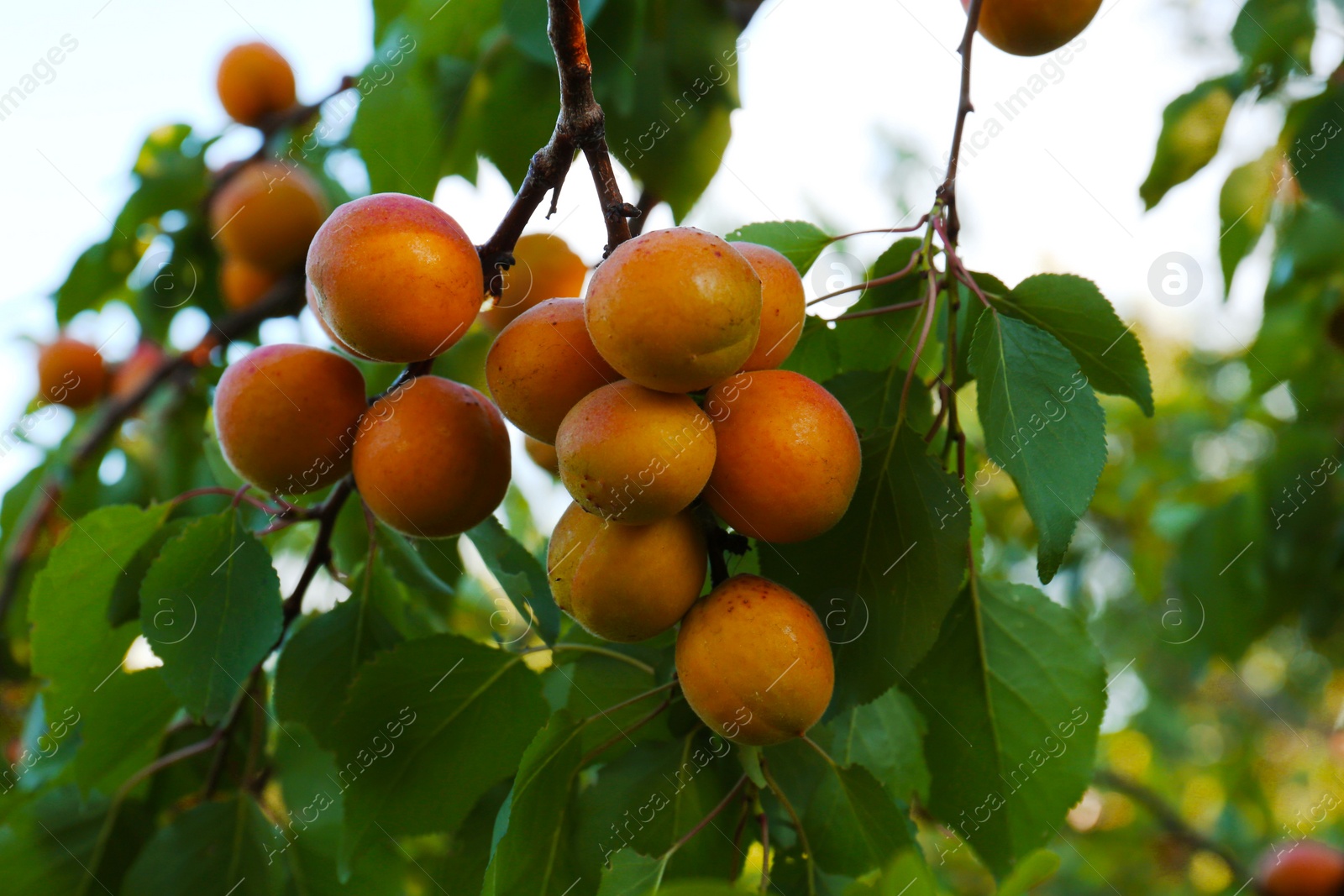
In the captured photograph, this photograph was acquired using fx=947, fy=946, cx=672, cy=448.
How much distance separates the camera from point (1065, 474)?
2.37 feet

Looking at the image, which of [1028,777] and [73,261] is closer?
[1028,777]

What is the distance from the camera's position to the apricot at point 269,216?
177 cm

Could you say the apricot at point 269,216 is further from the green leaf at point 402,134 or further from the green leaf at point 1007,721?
the green leaf at point 1007,721

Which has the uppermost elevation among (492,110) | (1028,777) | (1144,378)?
(492,110)

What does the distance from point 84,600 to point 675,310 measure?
795 millimetres

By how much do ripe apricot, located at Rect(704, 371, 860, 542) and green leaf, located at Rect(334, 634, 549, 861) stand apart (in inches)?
13.5

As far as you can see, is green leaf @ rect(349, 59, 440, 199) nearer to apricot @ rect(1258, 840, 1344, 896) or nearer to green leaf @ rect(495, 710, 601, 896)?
green leaf @ rect(495, 710, 601, 896)

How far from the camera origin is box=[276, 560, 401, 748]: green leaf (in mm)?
1009

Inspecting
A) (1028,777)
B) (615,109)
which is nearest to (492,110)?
(615,109)

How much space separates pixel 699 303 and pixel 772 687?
0.88 feet

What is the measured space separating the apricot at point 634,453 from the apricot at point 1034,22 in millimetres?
611

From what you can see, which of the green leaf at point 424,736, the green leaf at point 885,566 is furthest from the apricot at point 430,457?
the green leaf at point 885,566

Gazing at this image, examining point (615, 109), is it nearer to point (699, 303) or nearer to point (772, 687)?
point (699, 303)

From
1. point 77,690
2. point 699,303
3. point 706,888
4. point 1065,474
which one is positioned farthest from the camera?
point 77,690
